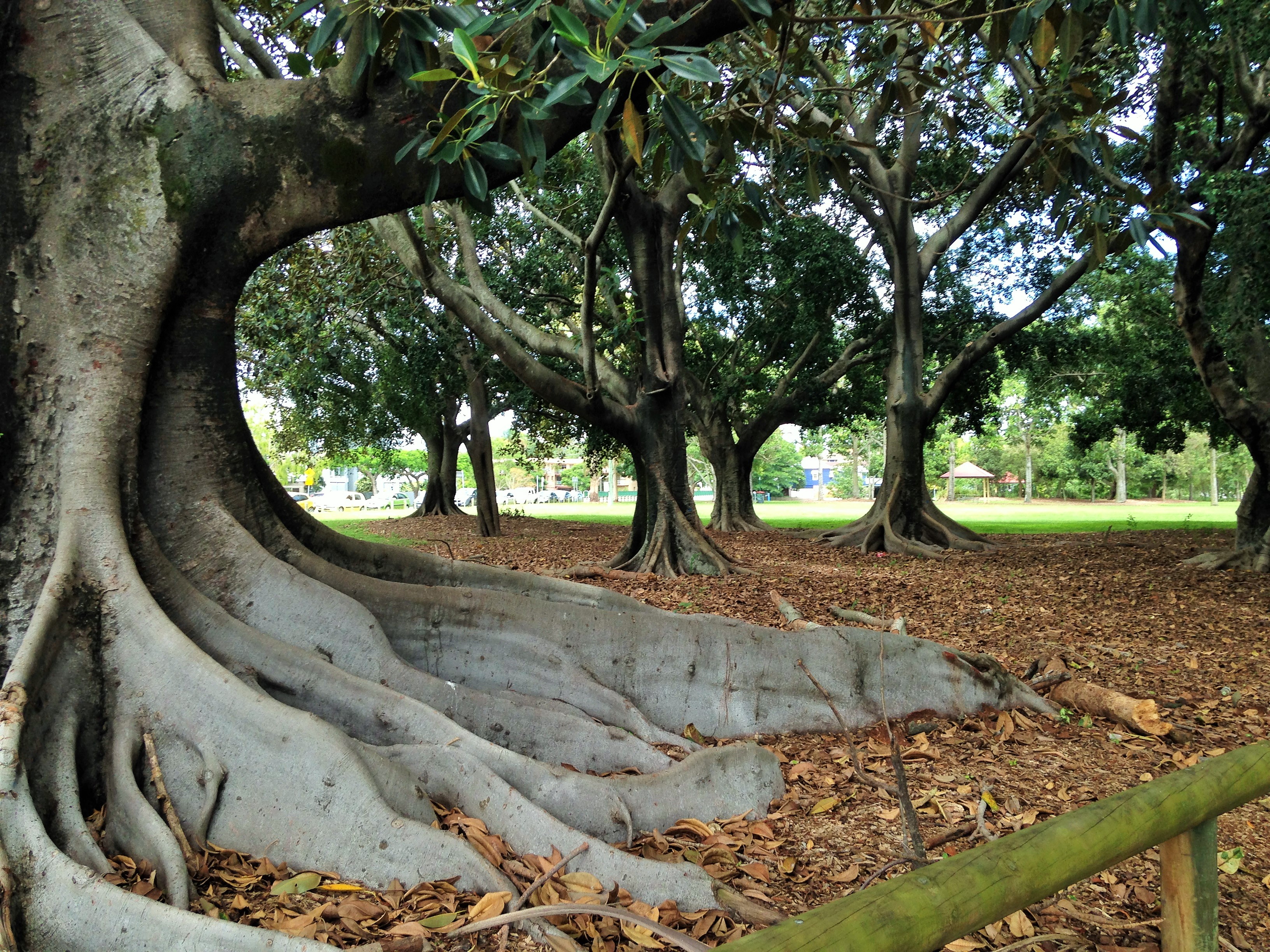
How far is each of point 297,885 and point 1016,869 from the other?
224 centimetres

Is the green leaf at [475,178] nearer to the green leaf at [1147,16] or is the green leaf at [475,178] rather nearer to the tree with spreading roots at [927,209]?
the green leaf at [1147,16]

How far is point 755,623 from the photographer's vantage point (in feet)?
23.3

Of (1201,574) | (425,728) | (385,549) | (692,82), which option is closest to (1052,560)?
(1201,574)

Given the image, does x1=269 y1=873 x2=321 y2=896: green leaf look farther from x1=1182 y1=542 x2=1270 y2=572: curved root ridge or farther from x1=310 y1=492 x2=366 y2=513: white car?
x1=310 y1=492 x2=366 y2=513: white car

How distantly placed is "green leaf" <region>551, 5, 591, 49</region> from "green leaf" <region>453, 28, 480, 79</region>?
406 millimetres

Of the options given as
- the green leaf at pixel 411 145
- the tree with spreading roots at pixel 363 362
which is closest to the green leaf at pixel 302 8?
the green leaf at pixel 411 145

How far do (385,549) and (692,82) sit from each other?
427 cm

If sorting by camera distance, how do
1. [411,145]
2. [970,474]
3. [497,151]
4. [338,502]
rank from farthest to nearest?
1. [338,502]
2. [970,474]
3. [411,145]
4. [497,151]

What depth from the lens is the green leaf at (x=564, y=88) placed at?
264 centimetres

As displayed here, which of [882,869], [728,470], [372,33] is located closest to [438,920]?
[882,869]

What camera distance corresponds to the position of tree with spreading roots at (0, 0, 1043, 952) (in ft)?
9.93

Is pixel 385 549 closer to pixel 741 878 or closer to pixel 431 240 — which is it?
pixel 741 878

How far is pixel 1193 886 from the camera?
2305 millimetres

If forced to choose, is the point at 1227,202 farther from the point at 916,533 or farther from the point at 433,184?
the point at 433,184
